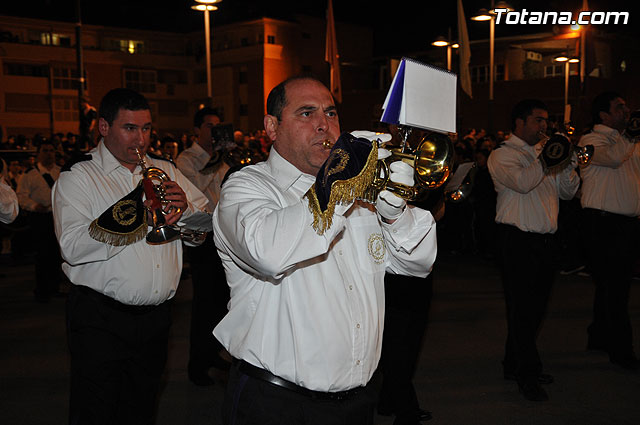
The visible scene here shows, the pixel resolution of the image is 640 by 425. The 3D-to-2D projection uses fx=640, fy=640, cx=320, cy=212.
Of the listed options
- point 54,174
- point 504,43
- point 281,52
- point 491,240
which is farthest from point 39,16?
point 491,240

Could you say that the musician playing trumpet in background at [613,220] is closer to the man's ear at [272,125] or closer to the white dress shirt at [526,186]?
the white dress shirt at [526,186]

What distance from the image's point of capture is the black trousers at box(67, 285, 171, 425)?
353 cm

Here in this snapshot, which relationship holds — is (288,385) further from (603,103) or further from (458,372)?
(603,103)

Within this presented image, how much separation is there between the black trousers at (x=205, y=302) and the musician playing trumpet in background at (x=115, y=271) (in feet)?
5.95

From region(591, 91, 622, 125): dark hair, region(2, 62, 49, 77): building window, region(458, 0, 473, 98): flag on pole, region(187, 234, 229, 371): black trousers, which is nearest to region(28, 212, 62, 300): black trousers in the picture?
region(187, 234, 229, 371): black trousers

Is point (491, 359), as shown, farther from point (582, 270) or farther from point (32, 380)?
point (582, 270)

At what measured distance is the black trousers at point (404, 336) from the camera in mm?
4660

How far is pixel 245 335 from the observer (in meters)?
2.48

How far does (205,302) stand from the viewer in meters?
5.74

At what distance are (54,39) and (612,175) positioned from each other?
46703 millimetres

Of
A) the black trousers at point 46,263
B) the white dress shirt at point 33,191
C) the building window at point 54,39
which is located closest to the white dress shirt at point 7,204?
the black trousers at point 46,263

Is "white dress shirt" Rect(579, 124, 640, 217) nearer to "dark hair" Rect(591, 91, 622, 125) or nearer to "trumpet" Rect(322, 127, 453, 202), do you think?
"dark hair" Rect(591, 91, 622, 125)

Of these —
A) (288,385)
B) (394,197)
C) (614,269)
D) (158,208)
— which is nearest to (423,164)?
(394,197)

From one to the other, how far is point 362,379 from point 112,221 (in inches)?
67.0
